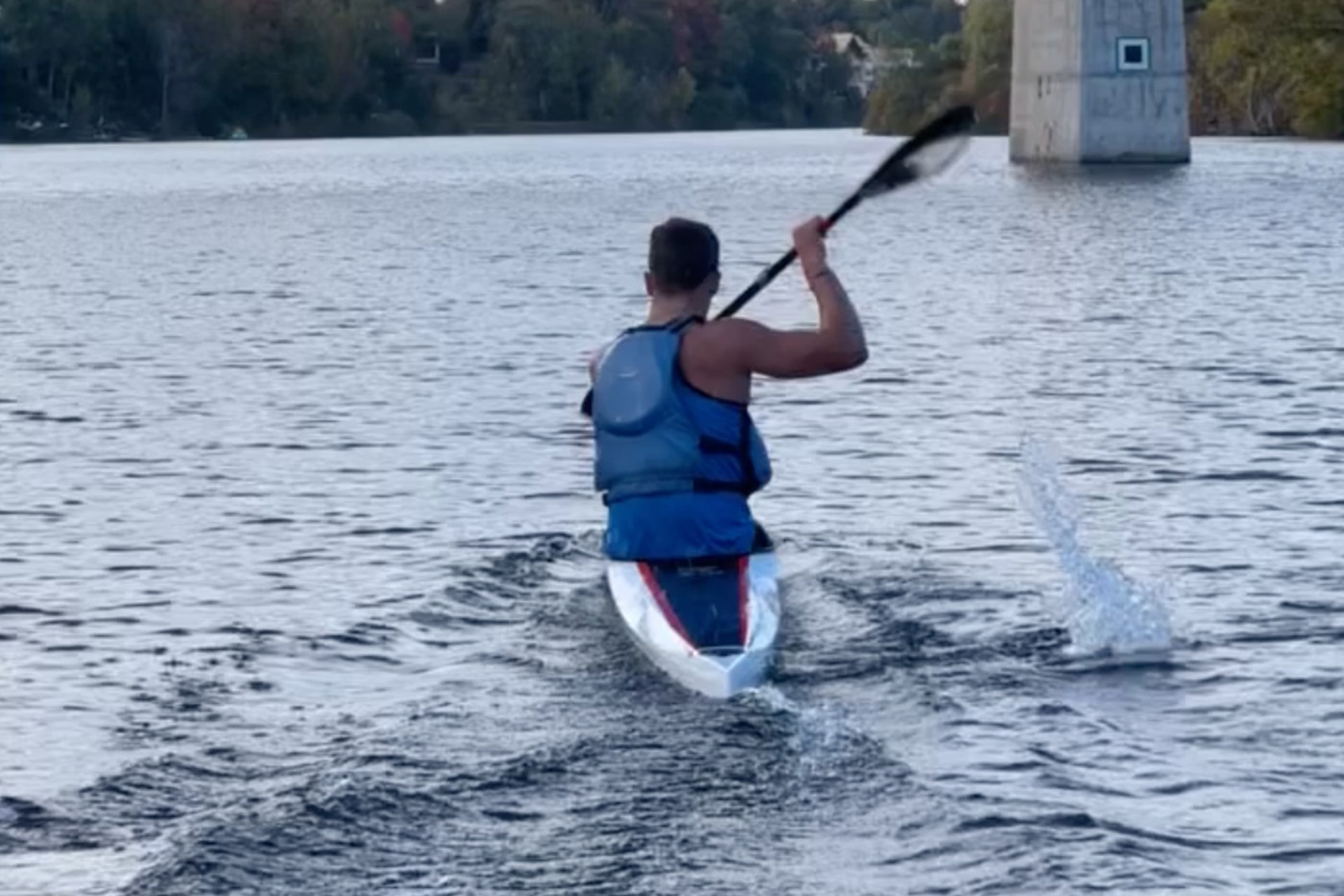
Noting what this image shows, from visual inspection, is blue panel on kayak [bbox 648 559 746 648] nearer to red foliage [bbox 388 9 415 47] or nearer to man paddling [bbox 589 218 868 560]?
man paddling [bbox 589 218 868 560]

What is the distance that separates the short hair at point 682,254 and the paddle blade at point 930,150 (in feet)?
7.44

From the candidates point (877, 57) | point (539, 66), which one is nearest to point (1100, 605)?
point (539, 66)

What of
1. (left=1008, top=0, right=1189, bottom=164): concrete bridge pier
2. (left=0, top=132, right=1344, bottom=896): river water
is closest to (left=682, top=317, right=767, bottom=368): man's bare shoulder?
(left=0, top=132, right=1344, bottom=896): river water

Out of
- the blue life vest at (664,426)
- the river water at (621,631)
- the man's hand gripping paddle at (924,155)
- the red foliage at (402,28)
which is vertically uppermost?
the red foliage at (402,28)

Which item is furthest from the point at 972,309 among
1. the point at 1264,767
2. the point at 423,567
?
the point at 1264,767

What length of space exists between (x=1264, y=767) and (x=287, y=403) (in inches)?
632

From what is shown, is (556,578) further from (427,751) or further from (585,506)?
(427,751)

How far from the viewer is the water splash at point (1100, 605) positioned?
1410 centimetres

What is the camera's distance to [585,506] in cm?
1983

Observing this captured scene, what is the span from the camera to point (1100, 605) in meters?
14.7

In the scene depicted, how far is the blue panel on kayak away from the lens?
12711mm

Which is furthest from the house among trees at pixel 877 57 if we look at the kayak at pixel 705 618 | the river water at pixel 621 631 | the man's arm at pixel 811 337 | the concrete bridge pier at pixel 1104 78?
A: the man's arm at pixel 811 337

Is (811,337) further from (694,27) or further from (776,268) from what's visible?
(694,27)

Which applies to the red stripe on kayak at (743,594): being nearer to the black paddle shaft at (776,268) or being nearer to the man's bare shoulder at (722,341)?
the man's bare shoulder at (722,341)
